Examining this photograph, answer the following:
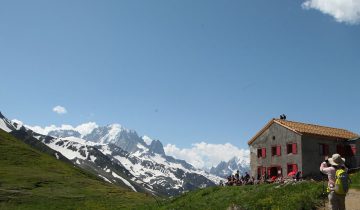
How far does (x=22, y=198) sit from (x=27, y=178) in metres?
17.2

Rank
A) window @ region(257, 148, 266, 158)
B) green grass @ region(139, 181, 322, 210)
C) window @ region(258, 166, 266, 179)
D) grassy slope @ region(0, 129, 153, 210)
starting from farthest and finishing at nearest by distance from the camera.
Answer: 1. window @ region(257, 148, 266, 158)
2. window @ region(258, 166, 266, 179)
3. grassy slope @ region(0, 129, 153, 210)
4. green grass @ region(139, 181, 322, 210)

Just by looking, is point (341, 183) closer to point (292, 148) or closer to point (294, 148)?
point (294, 148)

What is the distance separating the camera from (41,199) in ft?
200

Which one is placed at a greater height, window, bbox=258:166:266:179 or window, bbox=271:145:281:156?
window, bbox=271:145:281:156

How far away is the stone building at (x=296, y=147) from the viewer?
5541 centimetres

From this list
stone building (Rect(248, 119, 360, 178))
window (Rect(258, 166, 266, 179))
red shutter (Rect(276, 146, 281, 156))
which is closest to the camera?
stone building (Rect(248, 119, 360, 178))

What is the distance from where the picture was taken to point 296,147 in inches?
2205

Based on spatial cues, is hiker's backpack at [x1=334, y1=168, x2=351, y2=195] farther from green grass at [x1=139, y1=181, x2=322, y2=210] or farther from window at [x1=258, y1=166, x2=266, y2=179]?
window at [x1=258, y1=166, x2=266, y2=179]

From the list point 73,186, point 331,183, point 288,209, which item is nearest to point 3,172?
point 73,186

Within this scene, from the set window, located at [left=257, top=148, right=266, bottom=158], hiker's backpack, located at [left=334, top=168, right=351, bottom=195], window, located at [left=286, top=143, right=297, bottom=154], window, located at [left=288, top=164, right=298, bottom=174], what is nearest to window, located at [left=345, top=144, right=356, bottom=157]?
window, located at [left=286, top=143, right=297, bottom=154]

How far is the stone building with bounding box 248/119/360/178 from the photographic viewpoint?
55.4 metres

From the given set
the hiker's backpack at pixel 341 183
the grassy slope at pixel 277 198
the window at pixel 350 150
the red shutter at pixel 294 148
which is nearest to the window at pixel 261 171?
the red shutter at pixel 294 148

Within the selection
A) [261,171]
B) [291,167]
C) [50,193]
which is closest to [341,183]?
[291,167]

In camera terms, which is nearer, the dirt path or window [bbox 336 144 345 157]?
the dirt path
